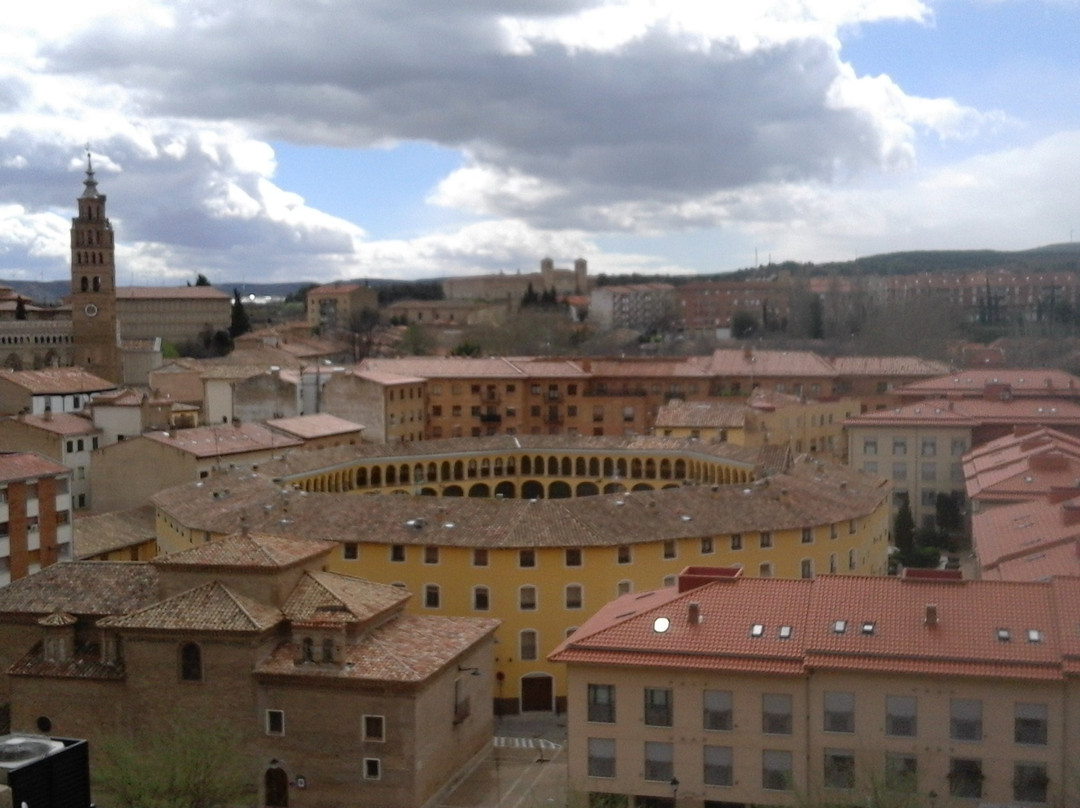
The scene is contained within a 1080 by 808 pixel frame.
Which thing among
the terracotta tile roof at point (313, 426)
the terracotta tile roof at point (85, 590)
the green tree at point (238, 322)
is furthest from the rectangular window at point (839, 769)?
the green tree at point (238, 322)

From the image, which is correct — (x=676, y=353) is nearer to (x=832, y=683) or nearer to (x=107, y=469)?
(x=107, y=469)

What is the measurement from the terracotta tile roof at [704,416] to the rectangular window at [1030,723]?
52.2m

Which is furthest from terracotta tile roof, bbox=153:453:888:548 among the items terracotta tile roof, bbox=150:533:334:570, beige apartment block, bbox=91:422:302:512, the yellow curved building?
beige apartment block, bbox=91:422:302:512

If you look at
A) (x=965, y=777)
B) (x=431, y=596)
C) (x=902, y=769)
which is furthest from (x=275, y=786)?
(x=965, y=777)

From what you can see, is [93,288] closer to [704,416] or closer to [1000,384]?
[704,416]

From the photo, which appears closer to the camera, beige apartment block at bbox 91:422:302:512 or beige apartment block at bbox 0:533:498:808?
beige apartment block at bbox 0:533:498:808

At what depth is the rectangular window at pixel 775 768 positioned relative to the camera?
3281 centimetres

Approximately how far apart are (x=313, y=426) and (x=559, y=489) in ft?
54.3

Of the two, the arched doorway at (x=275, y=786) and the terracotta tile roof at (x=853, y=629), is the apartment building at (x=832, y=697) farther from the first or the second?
the arched doorway at (x=275, y=786)

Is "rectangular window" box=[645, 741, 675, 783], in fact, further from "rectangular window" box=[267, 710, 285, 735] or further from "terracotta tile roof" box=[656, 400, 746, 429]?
"terracotta tile roof" box=[656, 400, 746, 429]

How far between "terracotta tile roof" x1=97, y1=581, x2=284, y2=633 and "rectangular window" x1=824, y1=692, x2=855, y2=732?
50.8ft

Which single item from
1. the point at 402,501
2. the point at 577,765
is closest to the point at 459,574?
the point at 402,501

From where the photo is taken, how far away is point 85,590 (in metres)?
40.7

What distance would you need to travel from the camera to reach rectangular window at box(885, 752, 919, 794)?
3153cm
